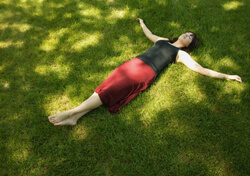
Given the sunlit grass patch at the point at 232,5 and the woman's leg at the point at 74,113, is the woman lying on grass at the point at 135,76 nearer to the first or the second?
the woman's leg at the point at 74,113

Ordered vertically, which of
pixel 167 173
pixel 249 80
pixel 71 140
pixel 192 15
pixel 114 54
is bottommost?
pixel 167 173

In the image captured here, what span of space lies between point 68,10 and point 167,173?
4.65 meters

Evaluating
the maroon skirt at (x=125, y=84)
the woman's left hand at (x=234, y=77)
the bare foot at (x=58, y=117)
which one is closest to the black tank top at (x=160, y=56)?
the maroon skirt at (x=125, y=84)

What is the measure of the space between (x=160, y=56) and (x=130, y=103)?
1132mm

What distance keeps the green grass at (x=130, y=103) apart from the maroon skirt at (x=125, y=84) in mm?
152

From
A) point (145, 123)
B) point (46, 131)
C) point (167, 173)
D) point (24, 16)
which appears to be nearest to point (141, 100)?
point (145, 123)

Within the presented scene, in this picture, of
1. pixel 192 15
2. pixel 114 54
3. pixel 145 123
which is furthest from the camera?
pixel 192 15

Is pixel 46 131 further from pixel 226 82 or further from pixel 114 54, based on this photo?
pixel 226 82

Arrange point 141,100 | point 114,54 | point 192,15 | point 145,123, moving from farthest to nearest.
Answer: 1. point 192,15
2. point 114,54
3. point 141,100
4. point 145,123

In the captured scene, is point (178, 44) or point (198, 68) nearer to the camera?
point (198, 68)

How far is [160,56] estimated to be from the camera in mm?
3326

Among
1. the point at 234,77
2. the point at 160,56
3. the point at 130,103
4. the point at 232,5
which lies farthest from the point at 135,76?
the point at 232,5

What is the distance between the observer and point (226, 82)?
325 cm

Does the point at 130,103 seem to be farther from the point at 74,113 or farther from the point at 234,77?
the point at 234,77
